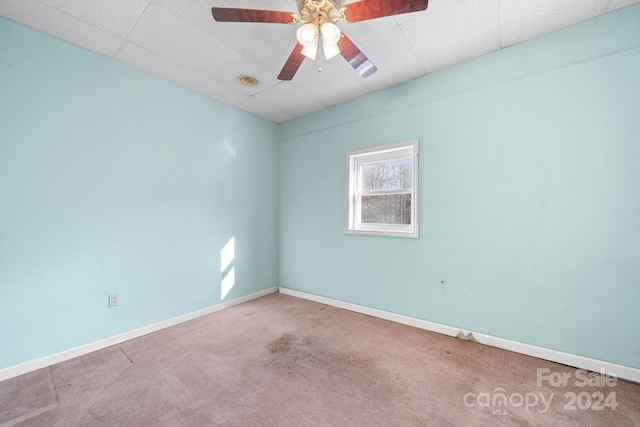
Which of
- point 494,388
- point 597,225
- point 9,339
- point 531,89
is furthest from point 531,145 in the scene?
point 9,339

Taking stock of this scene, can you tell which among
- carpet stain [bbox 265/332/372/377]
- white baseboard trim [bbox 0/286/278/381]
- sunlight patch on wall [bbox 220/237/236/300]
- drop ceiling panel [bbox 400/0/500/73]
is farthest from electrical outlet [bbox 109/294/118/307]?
drop ceiling panel [bbox 400/0/500/73]

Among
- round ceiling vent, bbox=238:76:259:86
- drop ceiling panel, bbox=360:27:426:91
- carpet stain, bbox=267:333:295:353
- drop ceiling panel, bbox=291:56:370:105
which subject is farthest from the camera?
round ceiling vent, bbox=238:76:259:86

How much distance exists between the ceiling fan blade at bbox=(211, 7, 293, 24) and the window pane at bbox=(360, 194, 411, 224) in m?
2.15

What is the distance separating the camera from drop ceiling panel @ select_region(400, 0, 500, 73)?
1862 mm

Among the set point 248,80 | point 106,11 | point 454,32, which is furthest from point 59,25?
point 454,32

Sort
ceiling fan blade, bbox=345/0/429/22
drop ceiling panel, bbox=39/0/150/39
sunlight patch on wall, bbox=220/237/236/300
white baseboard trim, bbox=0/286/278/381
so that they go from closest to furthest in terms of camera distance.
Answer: ceiling fan blade, bbox=345/0/429/22, drop ceiling panel, bbox=39/0/150/39, white baseboard trim, bbox=0/286/278/381, sunlight patch on wall, bbox=220/237/236/300

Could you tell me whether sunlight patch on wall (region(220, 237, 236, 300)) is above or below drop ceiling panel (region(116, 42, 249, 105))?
below

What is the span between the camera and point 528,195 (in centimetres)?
219

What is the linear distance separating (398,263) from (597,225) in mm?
1654

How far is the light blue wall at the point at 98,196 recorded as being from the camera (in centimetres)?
196

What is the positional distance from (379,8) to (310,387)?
255 cm

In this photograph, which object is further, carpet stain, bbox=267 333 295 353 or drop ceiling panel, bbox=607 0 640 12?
carpet stain, bbox=267 333 295 353

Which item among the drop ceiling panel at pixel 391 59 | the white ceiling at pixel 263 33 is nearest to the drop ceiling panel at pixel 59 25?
the white ceiling at pixel 263 33

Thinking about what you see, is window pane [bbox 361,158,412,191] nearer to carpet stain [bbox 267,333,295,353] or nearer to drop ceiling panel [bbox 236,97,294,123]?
drop ceiling panel [bbox 236,97,294,123]
